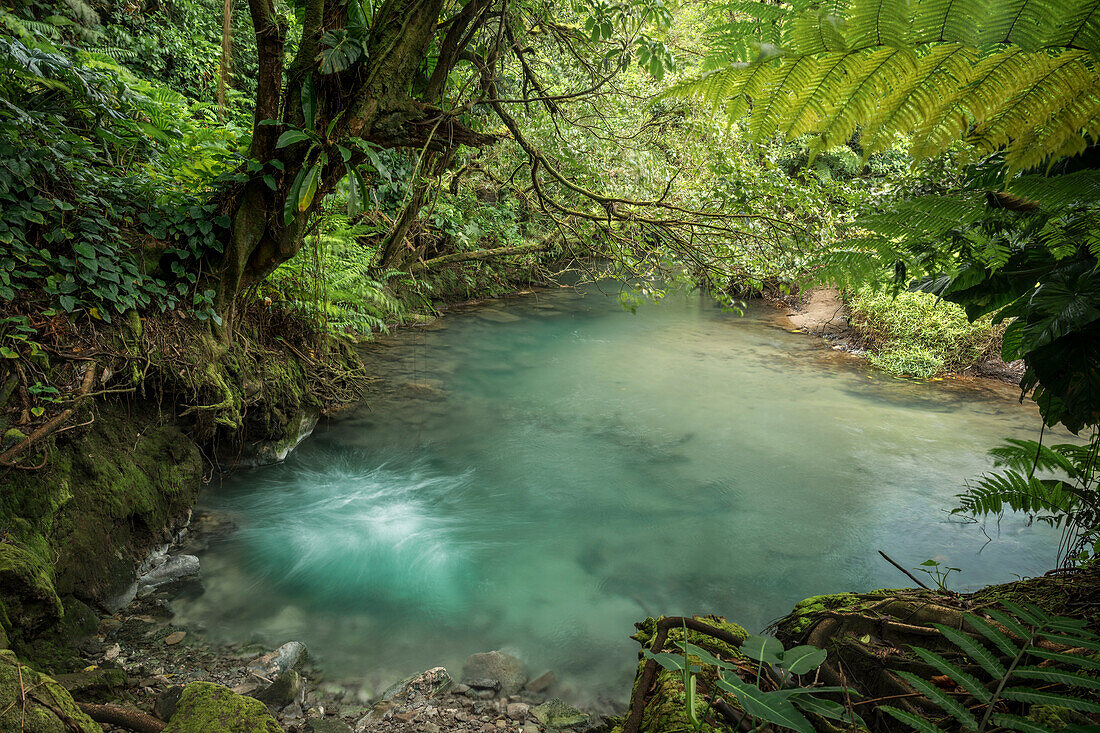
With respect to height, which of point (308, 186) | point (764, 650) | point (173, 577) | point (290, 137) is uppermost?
point (290, 137)

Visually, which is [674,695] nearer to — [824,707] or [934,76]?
[824,707]

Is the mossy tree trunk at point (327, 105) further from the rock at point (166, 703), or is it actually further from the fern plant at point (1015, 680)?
the fern plant at point (1015, 680)

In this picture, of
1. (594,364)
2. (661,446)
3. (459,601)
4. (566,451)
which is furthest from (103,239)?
(594,364)

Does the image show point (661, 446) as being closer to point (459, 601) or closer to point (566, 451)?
point (566, 451)

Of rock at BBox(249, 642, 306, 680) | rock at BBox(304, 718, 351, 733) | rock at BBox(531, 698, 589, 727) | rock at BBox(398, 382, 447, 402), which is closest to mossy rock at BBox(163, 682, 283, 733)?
rock at BBox(304, 718, 351, 733)

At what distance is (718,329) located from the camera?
1309 cm

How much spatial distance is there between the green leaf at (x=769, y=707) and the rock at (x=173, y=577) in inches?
174

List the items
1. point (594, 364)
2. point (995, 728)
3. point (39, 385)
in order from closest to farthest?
1. point (995, 728)
2. point (39, 385)
3. point (594, 364)

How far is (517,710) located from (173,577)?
9.57 ft

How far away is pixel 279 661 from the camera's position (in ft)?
11.4

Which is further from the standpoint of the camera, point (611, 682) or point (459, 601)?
point (459, 601)

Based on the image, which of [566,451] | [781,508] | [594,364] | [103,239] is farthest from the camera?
[594,364]

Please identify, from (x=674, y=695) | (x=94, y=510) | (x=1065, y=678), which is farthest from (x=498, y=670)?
(x=1065, y=678)

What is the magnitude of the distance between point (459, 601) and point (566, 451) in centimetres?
306
